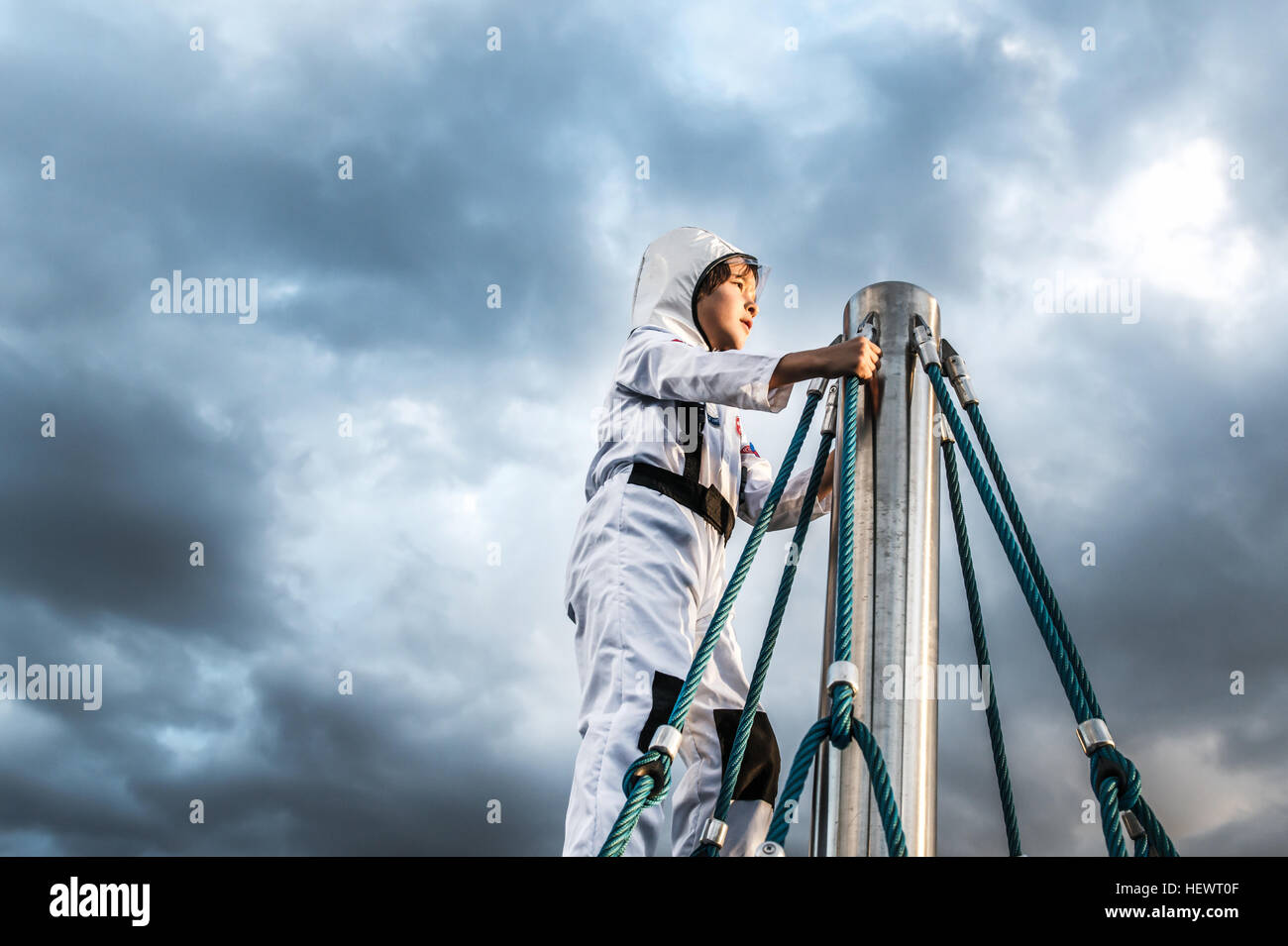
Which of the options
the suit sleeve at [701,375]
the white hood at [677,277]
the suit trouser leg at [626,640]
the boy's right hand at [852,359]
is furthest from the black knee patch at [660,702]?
the white hood at [677,277]

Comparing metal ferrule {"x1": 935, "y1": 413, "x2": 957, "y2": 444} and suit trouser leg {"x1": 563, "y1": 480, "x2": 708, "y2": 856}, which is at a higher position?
metal ferrule {"x1": 935, "y1": 413, "x2": 957, "y2": 444}

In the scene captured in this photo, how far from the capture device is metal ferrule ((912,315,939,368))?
8.18ft

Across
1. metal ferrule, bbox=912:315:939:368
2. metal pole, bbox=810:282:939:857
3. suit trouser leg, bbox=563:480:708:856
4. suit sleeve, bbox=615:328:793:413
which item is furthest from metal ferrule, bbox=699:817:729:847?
metal ferrule, bbox=912:315:939:368

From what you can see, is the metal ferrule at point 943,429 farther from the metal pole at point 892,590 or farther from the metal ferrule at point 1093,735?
the metal ferrule at point 1093,735

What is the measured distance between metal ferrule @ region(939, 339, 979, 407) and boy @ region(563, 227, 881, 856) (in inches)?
8.8

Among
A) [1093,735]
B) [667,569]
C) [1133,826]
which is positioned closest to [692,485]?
[667,569]

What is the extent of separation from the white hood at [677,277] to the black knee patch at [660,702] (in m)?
1.17

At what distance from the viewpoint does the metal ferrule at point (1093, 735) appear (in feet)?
6.60

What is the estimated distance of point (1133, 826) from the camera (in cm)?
194

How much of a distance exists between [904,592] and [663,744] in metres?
0.67

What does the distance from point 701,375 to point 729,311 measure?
644mm

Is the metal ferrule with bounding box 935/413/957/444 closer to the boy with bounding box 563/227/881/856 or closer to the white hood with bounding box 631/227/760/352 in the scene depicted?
the boy with bounding box 563/227/881/856
